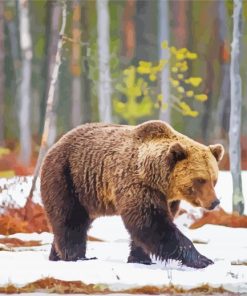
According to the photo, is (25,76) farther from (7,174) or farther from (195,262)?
(195,262)

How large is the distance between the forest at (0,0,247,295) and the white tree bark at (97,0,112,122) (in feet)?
0.05

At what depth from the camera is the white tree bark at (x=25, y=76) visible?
425 inches

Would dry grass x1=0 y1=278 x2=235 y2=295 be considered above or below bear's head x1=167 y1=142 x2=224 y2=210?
below

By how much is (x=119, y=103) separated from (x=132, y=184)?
502 centimetres

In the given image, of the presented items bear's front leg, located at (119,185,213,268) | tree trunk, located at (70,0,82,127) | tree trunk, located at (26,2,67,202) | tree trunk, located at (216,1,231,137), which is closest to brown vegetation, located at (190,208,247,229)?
tree trunk, located at (26,2,67,202)

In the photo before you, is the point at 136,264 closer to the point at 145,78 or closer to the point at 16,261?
the point at 16,261

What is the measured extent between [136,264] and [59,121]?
860cm

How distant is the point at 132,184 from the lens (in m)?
5.46

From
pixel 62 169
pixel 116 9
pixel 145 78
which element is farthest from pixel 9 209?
pixel 116 9

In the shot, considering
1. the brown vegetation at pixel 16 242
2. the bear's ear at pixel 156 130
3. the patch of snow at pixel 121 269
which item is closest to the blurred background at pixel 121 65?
the brown vegetation at pixel 16 242

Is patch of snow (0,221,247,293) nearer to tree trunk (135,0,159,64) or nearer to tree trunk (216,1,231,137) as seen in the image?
tree trunk (216,1,231,137)

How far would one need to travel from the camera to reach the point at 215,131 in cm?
1359

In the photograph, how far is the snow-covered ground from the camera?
5.01 metres

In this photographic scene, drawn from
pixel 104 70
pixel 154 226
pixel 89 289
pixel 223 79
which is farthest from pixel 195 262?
pixel 223 79
